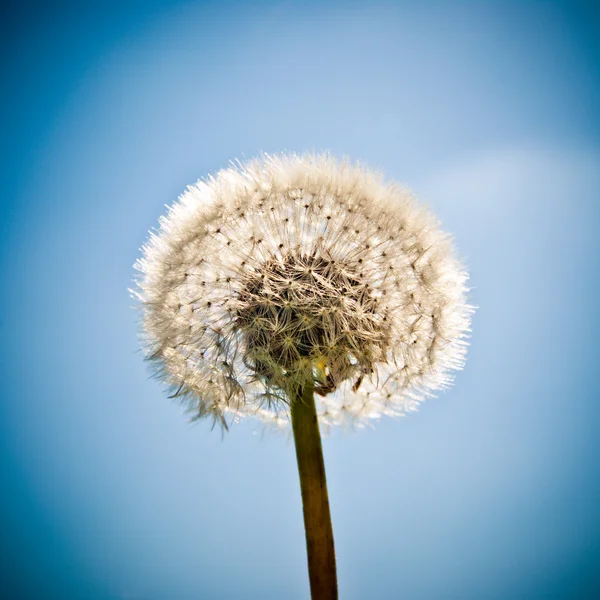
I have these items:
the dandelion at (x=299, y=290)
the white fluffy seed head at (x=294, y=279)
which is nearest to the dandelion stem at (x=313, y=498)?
the dandelion at (x=299, y=290)

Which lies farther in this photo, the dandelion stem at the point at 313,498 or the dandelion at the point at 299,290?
the dandelion at the point at 299,290

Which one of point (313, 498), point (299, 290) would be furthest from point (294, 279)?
point (313, 498)

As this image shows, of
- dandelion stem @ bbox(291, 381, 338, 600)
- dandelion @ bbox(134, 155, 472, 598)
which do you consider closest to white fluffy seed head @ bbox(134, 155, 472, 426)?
dandelion @ bbox(134, 155, 472, 598)

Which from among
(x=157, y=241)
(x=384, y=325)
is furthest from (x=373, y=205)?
(x=157, y=241)

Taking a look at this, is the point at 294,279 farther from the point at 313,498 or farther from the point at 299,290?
the point at 313,498

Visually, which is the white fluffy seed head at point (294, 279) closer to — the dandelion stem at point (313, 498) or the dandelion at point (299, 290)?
the dandelion at point (299, 290)

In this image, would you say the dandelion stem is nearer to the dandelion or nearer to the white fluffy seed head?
the dandelion

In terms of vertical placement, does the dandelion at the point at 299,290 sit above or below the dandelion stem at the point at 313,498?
above

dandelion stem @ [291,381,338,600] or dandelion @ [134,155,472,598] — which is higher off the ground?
dandelion @ [134,155,472,598]
